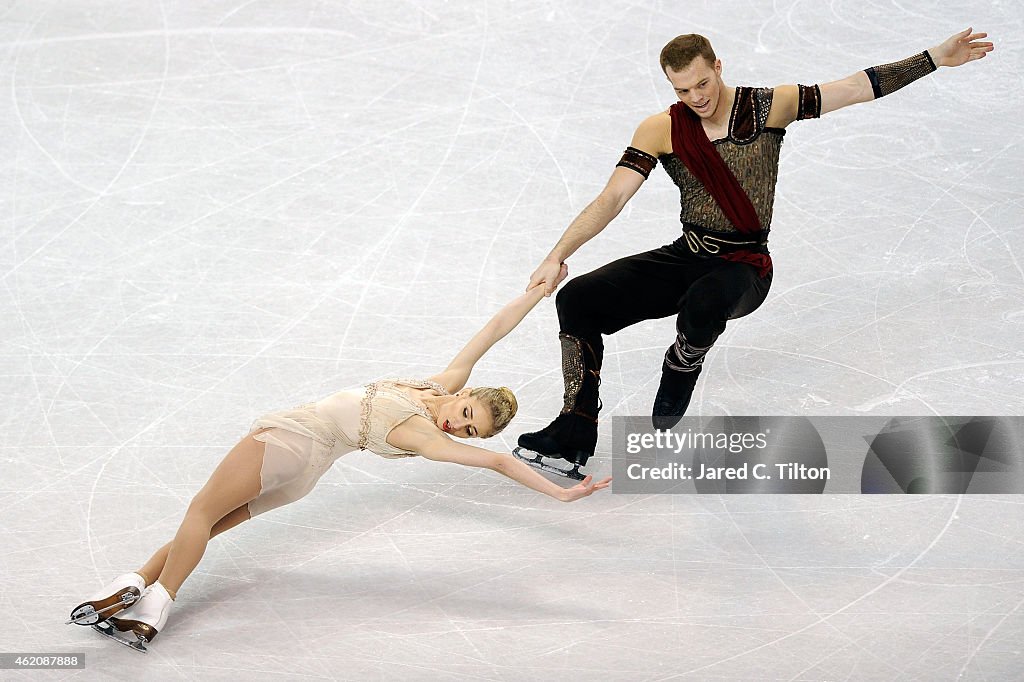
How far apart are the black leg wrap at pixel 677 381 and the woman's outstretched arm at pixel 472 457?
0.98m

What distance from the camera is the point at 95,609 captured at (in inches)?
165

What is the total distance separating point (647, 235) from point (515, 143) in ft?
3.64

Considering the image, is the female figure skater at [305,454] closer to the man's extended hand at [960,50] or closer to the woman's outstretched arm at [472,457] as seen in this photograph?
the woman's outstretched arm at [472,457]

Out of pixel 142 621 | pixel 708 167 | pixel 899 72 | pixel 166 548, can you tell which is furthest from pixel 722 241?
pixel 142 621

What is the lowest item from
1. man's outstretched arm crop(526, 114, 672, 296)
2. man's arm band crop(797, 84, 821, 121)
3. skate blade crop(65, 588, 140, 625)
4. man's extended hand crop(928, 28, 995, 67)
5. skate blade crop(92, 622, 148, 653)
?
skate blade crop(92, 622, 148, 653)

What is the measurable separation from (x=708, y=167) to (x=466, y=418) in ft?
4.63

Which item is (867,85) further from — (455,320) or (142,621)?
(142,621)

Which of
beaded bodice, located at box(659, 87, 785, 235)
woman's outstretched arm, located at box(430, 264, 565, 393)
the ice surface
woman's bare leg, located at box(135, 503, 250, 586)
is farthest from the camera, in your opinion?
beaded bodice, located at box(659, 87, 785, 235)

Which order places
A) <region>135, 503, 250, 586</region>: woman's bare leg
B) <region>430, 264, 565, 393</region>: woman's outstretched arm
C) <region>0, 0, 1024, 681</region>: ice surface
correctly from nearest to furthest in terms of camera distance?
<region>0, 0, 1024, 681</region>: ice surface
<region>135, 503, 250, 586</region>: woman's bare leg
<region>430, 264, 565, 393</region>: woman's outstretched arm

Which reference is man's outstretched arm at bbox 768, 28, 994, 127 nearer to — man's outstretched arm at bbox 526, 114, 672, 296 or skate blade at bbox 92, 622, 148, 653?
man's outstretched arm at bbox 526, 114, 672, 296

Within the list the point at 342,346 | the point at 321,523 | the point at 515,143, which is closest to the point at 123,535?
the point at 321,523

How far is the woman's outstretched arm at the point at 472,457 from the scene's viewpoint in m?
4.20

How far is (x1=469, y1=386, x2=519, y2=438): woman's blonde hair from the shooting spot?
4453 mm

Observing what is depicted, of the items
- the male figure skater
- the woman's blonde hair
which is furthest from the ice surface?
the woman's blonde hair
